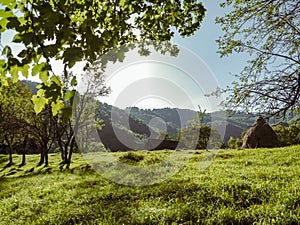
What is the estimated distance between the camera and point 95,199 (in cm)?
995

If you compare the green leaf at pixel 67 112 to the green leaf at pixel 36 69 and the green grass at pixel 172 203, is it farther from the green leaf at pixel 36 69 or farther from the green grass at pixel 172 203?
the green grass at pixel 172 203

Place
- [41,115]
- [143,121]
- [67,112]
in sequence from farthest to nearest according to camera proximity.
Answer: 1. [143,121]
2. [41,115]
3. [67,112]

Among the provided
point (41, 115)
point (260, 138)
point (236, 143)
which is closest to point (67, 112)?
point (41, 115)

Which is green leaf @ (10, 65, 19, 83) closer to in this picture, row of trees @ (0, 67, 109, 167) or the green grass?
the green grass

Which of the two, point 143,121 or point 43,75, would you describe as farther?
point 143,121

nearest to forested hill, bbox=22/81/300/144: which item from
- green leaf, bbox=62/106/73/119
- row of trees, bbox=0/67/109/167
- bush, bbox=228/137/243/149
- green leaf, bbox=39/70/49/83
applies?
bush, bbox=228/137/243/149

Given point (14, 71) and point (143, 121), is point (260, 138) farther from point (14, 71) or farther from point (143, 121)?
point (143, 121)

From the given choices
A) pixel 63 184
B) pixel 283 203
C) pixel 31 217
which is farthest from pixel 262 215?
pixel 63 184

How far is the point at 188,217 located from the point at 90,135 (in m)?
58.5

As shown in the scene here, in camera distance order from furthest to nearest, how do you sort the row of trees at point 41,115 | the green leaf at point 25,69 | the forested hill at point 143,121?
1. the forested hill at point 143,121
2. the row of trees at point 41,115
3. the green leaf at point 25,69

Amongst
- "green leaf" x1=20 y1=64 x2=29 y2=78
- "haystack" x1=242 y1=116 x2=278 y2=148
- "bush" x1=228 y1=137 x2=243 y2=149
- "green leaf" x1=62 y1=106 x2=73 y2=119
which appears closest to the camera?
"green leaf" x1=62 y1=106 x2=73 y2=119

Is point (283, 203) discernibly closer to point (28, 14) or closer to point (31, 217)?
point (28, 14)

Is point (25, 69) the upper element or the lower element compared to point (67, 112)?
upper

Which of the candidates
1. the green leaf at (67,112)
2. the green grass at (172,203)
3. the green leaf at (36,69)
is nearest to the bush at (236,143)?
the green grass at (172,203)
